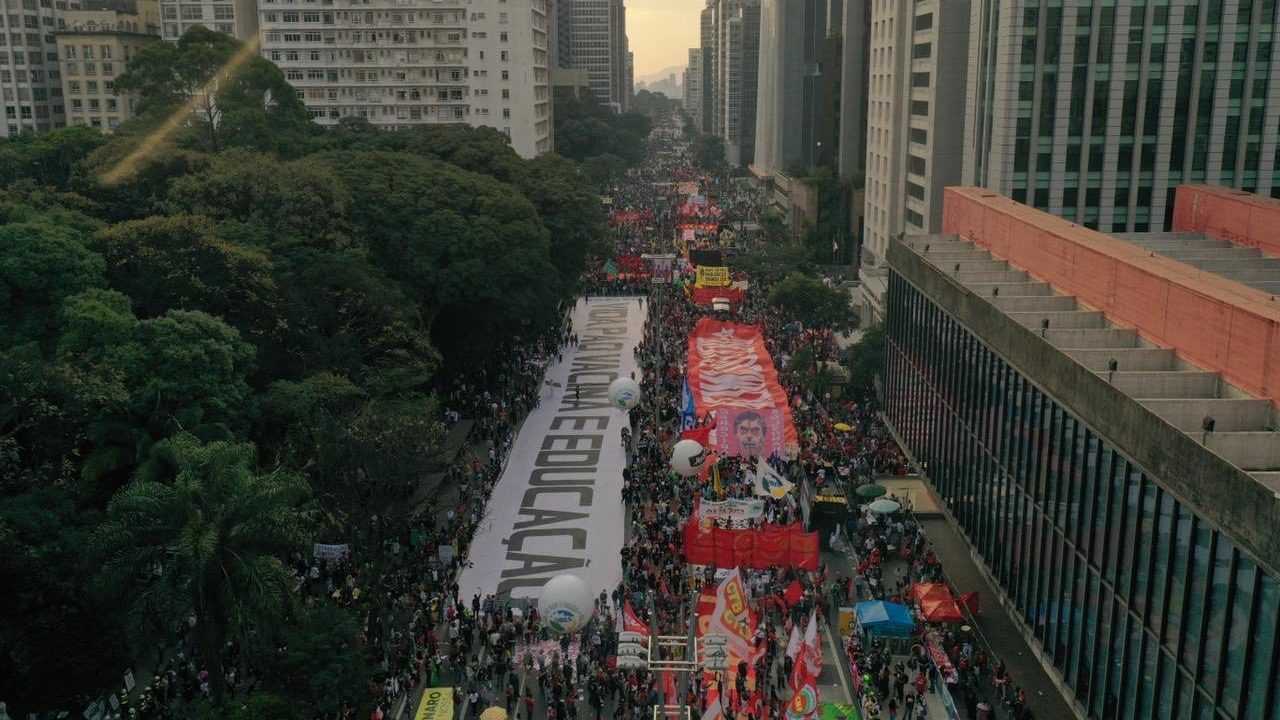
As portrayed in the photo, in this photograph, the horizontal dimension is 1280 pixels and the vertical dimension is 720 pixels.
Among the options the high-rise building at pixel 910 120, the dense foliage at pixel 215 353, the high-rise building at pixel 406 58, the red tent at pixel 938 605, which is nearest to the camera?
the dense foliage at pixel 215 353

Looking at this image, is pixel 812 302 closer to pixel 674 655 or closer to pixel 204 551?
pixel 674 655

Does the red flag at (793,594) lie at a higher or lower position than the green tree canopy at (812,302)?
lower

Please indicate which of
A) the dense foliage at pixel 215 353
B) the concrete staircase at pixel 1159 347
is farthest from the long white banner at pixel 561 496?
the concrete staircase at pixel 1159 347

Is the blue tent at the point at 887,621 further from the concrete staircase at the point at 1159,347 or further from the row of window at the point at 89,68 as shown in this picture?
the row of window at the point at 89,68

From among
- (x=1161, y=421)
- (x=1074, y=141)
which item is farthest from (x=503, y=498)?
(x=1074, y=141)

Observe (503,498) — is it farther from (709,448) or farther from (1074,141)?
(1074,141)

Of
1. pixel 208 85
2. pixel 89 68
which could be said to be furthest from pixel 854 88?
pixel 89 68

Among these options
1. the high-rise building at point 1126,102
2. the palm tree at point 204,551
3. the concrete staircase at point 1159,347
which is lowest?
the palm tree at point 204,551
